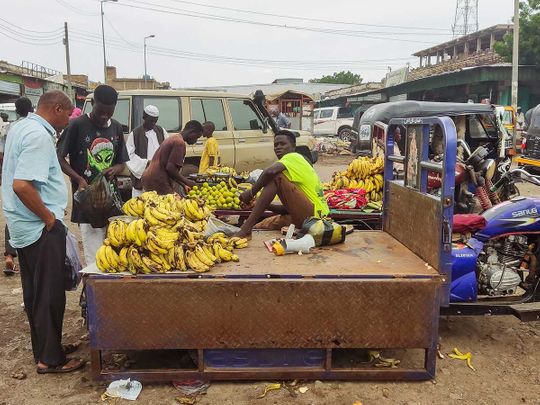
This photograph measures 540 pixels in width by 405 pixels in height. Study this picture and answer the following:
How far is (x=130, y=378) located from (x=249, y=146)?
20.5ft

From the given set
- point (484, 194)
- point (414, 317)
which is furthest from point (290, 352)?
point (484, 194)

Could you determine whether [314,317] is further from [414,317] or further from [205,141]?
[205,141]

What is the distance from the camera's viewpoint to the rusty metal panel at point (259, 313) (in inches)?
122

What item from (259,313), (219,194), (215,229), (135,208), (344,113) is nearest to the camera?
(259,313)

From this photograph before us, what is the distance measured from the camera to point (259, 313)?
10.2 ft

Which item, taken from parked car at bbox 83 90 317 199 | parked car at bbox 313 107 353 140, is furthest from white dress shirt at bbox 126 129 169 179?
parked car at bbox 313 107 353 140

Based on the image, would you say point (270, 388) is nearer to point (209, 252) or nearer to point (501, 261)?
point (209, 252)

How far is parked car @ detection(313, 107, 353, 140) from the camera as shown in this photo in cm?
2497

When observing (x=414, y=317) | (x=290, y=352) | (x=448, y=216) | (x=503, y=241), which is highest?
(x=448, y=216)

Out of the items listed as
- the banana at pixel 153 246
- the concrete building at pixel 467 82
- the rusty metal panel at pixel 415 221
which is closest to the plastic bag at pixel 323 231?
the rusty metal panel at pixel 415 221

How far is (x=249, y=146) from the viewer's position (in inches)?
356

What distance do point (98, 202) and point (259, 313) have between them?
1.68 meters

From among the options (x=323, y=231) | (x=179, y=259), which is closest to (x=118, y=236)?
(x=179, y=259)

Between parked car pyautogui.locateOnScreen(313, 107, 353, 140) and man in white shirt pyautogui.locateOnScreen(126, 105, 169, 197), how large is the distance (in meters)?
18.9
